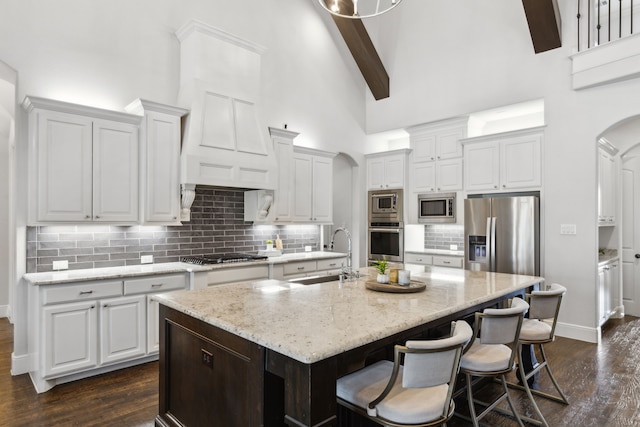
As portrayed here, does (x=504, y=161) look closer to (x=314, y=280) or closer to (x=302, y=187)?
(x=302, y=187)

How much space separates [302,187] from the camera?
18.6 ft

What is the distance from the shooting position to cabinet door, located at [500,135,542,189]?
16.4ft

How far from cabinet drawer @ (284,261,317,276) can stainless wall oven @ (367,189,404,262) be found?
5.57 ft

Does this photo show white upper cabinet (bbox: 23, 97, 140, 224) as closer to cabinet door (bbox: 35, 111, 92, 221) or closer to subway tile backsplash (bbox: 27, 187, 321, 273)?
cabinet door (bbox: 35, 111, 92, 221)

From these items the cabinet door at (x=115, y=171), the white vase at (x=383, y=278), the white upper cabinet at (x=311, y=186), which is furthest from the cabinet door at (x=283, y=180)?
the white vase at (x=383, y=278)

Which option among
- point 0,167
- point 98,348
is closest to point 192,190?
point 98,348

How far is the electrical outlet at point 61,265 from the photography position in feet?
12.3

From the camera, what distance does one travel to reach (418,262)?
6137mm

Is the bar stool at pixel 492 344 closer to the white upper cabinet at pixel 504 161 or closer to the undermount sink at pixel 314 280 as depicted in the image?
the undermount sink at pixel 314 280

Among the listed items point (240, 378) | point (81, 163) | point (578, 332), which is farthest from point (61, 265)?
point (578, 332)

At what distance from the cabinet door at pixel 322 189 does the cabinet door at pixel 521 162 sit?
8.04 ft

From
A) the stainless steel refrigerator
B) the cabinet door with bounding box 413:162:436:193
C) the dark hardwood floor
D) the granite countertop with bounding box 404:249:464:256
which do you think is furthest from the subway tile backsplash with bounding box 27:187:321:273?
the stainless steel refrigerator

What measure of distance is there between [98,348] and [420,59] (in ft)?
19.3

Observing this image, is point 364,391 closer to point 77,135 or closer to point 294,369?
point 294,369
